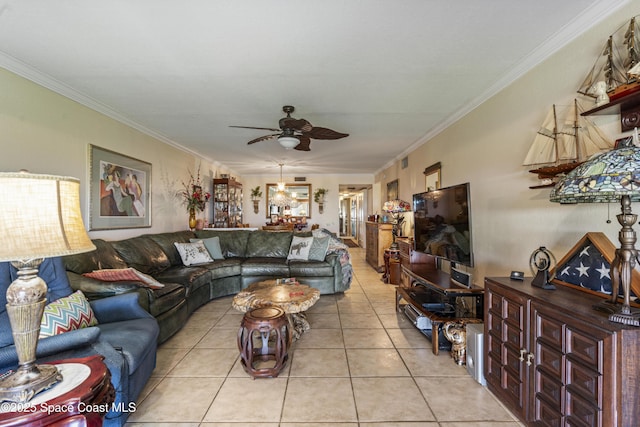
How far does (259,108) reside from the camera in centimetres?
329

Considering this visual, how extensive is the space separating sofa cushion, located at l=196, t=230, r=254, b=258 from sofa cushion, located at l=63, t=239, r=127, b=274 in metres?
1.88

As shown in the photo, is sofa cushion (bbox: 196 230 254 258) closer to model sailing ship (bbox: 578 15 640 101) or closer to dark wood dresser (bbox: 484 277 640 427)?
dark wood dresser (bbox: 484 277 640 427)

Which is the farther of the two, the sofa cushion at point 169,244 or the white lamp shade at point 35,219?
the sofa cushion at point 169,244

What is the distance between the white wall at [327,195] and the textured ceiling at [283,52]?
4844 mm

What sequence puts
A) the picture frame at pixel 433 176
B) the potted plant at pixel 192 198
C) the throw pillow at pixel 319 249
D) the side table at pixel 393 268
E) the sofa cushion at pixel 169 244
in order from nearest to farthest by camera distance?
the picture frame at pixel 433 176
the sofa cushion at pixel 169 244
the throw pillow at pixel 319 249
the side table at pixel 393 268
the potted plant at pixel 192 198

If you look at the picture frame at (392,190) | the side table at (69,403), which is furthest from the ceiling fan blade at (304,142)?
the picture frame at (392,190)

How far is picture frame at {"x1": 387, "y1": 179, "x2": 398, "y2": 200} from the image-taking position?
608 centimetres

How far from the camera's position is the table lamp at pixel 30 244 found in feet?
3.00

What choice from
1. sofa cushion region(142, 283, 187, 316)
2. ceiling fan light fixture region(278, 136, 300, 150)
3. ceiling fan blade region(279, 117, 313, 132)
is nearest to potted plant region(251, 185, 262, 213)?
sofa cushion region(142, 283, 187, 316)

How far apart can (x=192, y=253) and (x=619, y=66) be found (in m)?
4.79

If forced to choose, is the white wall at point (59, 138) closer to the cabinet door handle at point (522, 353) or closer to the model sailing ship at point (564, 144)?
the cabinet door handle at point (522, 353)

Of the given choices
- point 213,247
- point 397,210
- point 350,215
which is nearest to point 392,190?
point 397,210

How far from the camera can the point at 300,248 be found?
4.70m

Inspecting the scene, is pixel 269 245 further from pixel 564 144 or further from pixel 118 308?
pixel 564 144
